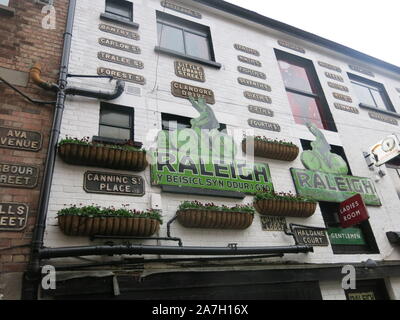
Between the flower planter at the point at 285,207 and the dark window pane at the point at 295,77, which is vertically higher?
the dark window pane at the point at 295,77

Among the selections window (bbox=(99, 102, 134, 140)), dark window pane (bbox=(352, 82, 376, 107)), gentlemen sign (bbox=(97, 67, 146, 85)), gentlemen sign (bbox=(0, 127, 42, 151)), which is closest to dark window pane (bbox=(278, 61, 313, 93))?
dark window pane (bbox=(352, 82, 376, 107))

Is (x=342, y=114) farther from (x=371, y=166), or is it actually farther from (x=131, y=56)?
(x=131, y=56)

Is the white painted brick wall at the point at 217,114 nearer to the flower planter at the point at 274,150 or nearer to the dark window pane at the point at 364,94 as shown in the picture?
the flower planter at the point at 274,150

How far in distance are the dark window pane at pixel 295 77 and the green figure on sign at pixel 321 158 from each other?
1680 mm

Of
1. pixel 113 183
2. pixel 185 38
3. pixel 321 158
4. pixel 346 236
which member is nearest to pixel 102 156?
pixel 113 183

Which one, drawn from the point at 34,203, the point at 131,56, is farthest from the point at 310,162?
the point at 34,203

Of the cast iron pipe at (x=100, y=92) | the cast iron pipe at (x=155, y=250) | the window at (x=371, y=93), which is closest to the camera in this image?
the cast iron pipe at (x=155, y=250)

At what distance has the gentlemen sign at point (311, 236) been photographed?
6.62 metres

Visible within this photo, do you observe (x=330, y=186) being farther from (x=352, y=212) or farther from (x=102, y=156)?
(x=102, y=156)

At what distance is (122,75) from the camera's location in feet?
22.5

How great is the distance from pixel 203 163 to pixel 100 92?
2444mm

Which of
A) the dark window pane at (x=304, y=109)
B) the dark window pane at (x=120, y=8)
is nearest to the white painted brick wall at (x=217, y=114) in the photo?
the dark window pane at (x=120, y=8)

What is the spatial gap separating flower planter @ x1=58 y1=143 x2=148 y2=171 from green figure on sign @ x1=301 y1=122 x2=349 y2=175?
4.32 m

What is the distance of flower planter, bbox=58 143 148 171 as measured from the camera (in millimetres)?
5215
